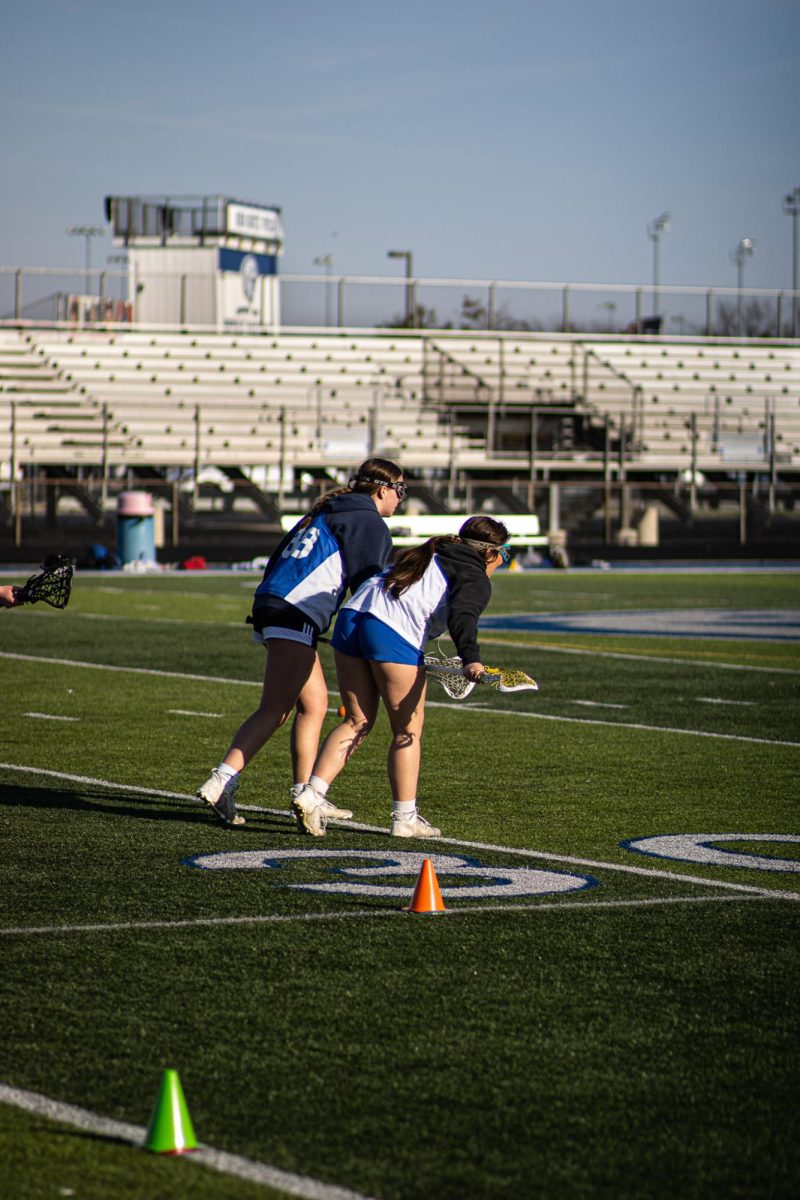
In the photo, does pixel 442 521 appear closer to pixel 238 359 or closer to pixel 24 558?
pixel 24 558

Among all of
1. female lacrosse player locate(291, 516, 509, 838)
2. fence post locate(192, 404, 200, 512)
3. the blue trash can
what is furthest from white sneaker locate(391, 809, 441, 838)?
fence post locate(192, 404, 200, 512)

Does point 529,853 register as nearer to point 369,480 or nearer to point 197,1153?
point 369,480

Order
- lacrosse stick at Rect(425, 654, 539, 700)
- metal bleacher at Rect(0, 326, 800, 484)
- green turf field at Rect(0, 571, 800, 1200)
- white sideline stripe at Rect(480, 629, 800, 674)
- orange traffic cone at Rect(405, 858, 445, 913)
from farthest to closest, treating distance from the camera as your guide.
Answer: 1. metal bleacher at Rect(0, 326, 800, 484)
2. white sideline stripe at Rect(480, 629, 800, 674)
3. lacrosse stick at Rect(425, 654, 539, 700)
4. orange traffic cone at Rect(405, 858, 445, 913)
5. green turf field at Rect(0, 571, 800, 1200)

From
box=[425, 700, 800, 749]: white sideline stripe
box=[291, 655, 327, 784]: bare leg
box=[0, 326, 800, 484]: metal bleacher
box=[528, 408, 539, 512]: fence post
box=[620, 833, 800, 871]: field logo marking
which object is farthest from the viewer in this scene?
box=[0, 326, 800, 484]: metal bleacher

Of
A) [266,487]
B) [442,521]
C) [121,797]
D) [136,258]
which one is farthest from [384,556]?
[136,258]

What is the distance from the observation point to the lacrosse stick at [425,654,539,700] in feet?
23.6

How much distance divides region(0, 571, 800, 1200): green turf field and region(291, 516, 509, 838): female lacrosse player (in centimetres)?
22

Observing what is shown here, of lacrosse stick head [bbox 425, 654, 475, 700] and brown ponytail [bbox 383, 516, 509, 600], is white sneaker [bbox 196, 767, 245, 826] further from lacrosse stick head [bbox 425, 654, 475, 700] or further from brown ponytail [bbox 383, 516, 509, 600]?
brown ponytail [bbox 383, 516, 509, 600]

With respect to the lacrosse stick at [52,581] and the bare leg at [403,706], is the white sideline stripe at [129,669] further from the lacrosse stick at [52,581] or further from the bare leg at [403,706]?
the bare leg at [403,706]

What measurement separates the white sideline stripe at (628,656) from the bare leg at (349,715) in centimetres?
844

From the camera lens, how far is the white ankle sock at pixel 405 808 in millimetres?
7543

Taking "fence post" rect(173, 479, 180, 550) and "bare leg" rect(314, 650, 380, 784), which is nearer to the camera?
"bare leg" rect(314, 650, 380, 784)

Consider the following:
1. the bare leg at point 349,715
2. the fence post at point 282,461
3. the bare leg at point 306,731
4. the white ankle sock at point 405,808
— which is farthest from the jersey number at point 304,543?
the fence post at point 282,461

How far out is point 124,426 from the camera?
135 ft
